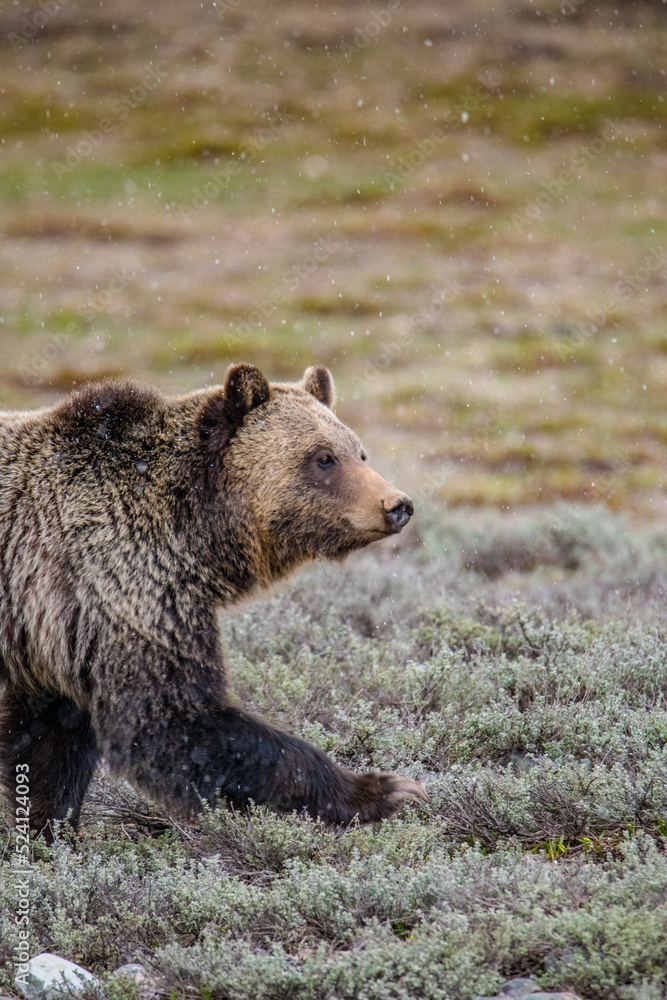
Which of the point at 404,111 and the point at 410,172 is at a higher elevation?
the point at 404,111

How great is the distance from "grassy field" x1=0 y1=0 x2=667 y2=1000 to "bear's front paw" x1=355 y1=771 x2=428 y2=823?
12cm

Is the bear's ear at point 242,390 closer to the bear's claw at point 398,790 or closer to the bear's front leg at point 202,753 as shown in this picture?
the bear's front leg at point 202,753

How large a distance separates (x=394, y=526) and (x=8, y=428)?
6.21 feet

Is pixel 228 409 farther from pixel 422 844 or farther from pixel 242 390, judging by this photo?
pixel 422 844

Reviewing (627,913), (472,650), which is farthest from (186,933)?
(472,650)

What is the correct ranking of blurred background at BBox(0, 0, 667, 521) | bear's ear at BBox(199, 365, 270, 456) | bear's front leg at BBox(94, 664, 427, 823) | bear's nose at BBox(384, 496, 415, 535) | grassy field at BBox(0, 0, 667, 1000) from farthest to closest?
blurred background at BBox(0, 0, 667, 521) < bear's ear at BBox(199, 365, 270, 456) < bear's nose at BBox(384, 496, 415, 535) < bear's front leg at BBox(94, 664, 427, 823) < grassy field at BBox(0, 0, 667, 1000)

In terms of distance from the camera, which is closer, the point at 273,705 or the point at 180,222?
the point at 273,705

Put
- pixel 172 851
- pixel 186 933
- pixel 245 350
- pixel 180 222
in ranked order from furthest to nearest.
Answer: pixel 180 222
pixel 245 350
pixel 172 851
pixel 186 933

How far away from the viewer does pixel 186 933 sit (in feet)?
11.3

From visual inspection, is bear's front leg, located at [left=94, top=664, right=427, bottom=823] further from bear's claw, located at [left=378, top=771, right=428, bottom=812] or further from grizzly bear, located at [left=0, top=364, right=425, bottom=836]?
bear's claw, located at [left=378, top=771, right=428, bottom=812]

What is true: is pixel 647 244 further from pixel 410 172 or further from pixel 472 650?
pixel 472 650

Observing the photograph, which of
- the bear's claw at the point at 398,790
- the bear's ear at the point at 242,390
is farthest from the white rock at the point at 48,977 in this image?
the bear's ear at the point at 242,390

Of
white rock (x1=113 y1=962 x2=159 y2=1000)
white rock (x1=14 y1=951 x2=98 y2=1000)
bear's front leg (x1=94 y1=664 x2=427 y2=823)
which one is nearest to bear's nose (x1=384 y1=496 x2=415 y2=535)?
bear's front leg (x1=94 y1=664 x2=427 y2=823)

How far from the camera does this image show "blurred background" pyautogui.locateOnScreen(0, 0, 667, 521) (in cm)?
1845
